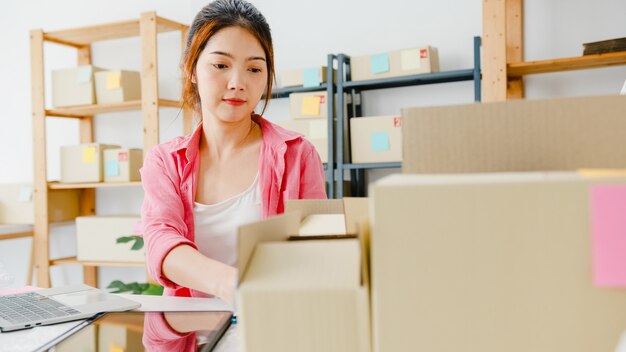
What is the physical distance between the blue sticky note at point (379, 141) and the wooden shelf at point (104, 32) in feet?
4.89

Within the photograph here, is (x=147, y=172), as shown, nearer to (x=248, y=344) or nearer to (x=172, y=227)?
(x=172, y=227)

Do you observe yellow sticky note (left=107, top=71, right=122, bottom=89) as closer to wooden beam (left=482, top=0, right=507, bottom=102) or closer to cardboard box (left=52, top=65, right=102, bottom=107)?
cardboard box (left=52, top=65, right=102, bottom=107)

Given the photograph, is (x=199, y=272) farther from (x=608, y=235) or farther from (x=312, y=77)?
(x=312, y=77)

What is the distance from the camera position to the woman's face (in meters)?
1.31

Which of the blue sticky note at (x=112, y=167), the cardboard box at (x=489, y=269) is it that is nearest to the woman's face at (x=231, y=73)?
the cardboard box at (x=489, y=269)

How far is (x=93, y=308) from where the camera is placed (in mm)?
1061

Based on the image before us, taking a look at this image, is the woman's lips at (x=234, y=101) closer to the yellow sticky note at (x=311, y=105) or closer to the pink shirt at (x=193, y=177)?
the pink shirt at (x=193, y=177)

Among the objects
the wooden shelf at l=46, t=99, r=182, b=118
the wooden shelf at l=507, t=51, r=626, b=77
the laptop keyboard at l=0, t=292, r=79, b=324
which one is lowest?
the laptop keyboard at l=0, t=292, r=79, b=324

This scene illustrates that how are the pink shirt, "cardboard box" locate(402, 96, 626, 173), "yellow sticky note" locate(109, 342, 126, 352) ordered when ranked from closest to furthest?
"cardboard box" locate(402, 96, 626, 173), "yellow sticky note" locate(109, 342, 126, 352), the pink shirt

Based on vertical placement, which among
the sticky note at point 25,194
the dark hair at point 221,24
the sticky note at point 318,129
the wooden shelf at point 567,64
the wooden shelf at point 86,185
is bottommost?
the sticky note at point 25,194

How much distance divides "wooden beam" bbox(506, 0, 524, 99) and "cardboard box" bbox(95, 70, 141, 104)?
2.20m

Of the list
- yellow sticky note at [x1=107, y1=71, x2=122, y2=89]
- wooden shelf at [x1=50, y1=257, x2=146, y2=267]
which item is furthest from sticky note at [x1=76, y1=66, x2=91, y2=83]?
wooden shelf at [x1=50, y1=257, x2=146, y2=267]

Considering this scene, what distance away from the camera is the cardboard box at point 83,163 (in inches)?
142

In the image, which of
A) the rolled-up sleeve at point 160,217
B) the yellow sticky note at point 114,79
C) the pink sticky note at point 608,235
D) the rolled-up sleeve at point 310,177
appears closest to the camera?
the pink sticky note at point 608,235
